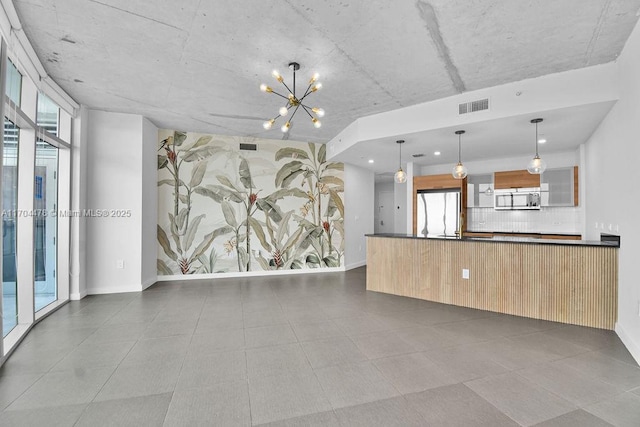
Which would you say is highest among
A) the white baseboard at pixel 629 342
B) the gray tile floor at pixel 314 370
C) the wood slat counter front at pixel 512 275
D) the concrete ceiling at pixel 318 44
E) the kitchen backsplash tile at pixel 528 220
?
the concrete ceiling at pixel 318 44

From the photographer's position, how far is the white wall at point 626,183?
2.74 meters

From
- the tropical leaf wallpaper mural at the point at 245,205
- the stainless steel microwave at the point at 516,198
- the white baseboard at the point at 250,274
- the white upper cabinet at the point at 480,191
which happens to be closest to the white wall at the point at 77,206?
the tropical leaf wallpaper mural at the point at 245,205

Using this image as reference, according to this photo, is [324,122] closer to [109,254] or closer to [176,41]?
[176,41]

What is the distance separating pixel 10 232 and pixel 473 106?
5825mm

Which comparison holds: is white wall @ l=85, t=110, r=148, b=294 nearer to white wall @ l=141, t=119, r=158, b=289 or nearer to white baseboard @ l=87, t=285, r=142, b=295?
white baseboard @ l=87, t=285, r=142, b=295

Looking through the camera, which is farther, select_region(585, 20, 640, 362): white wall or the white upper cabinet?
the white upper cabinet

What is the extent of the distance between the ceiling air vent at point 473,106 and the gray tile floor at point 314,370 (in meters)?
2.80

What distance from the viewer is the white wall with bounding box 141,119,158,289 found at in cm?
527

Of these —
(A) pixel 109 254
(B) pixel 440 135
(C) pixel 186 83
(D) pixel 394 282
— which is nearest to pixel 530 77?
(B) pixel 440 135

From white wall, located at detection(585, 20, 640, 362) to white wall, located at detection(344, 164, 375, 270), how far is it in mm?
4651

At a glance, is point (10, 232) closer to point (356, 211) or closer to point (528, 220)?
point (356, 211)

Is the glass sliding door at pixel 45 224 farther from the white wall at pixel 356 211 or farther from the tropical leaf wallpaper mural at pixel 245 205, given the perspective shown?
the white wall at pixel 356 211

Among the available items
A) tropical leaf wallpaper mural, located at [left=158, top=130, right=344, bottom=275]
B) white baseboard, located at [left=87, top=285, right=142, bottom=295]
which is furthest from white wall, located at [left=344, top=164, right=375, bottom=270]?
white baseboard, located at [left=87, top=285, right=142, bottom=295]

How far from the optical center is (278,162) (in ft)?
22.1
